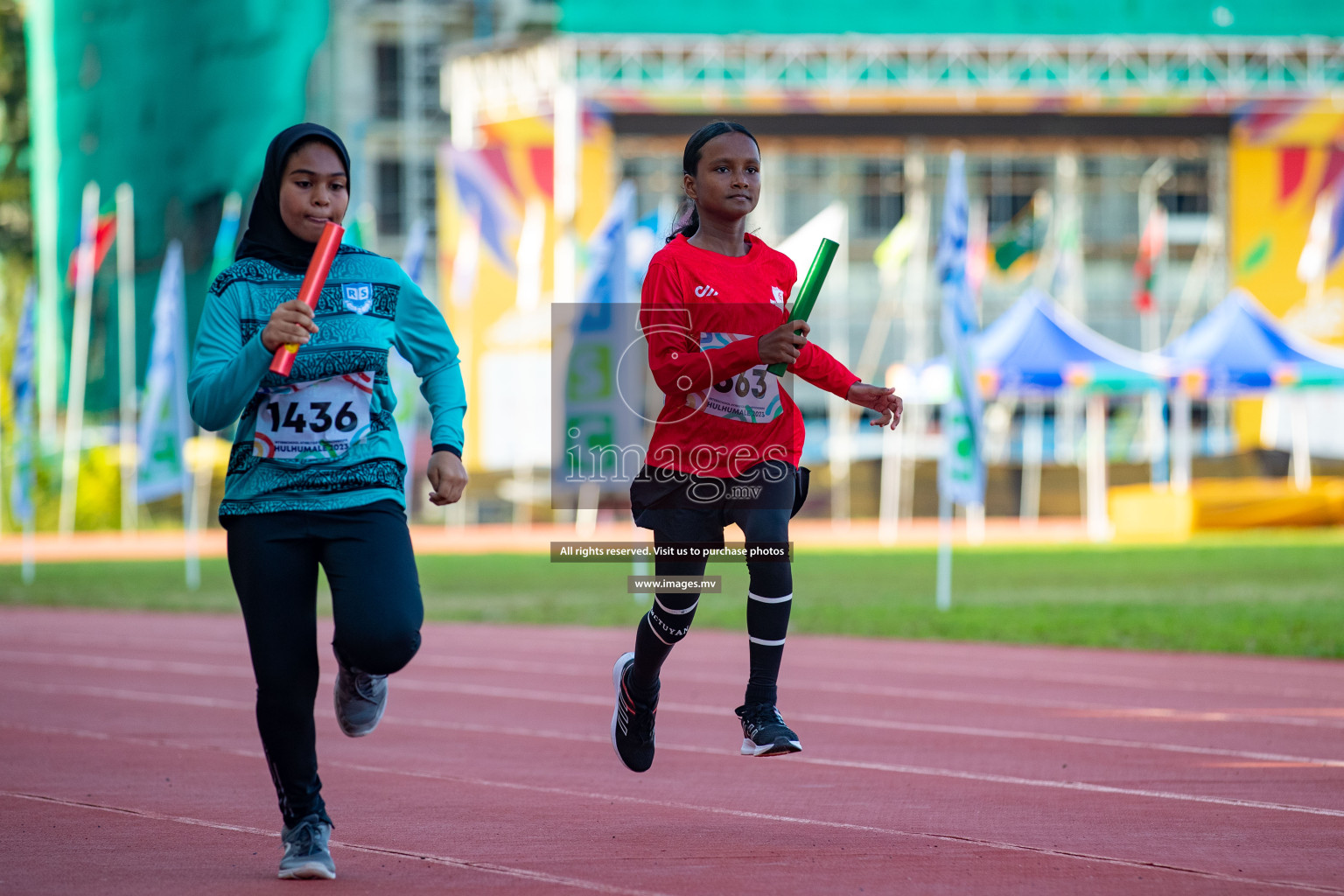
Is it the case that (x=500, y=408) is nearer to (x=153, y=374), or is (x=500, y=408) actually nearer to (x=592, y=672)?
(x=153, y=374)

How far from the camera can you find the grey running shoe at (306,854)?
4.42 m

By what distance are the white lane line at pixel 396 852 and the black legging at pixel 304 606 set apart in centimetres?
43

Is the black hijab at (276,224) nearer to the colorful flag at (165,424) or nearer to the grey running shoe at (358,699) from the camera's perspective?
the grey running shoe at (358,699)

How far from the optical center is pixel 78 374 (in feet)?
104

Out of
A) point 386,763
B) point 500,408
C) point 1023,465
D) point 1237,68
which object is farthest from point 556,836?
point 1237,68

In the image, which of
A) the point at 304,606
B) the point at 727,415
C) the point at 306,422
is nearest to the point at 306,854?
the point at 304,606

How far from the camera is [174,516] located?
34.7 meters

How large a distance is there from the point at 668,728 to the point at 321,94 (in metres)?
43.3

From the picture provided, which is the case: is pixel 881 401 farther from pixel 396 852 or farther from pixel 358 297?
pixel 396 852

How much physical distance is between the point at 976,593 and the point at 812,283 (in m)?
12.9

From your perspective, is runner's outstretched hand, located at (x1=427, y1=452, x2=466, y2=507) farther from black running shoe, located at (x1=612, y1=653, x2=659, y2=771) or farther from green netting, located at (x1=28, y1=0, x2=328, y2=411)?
green netting, located at (x1=28, y1=0, x2=328, y2=411)

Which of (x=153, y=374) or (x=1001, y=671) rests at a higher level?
(x=153, y=374)

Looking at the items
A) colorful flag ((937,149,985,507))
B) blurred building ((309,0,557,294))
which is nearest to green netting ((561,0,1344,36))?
blurred building ((309,0,557,294))

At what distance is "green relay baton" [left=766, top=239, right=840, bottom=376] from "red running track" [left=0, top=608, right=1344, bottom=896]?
1.48 m
